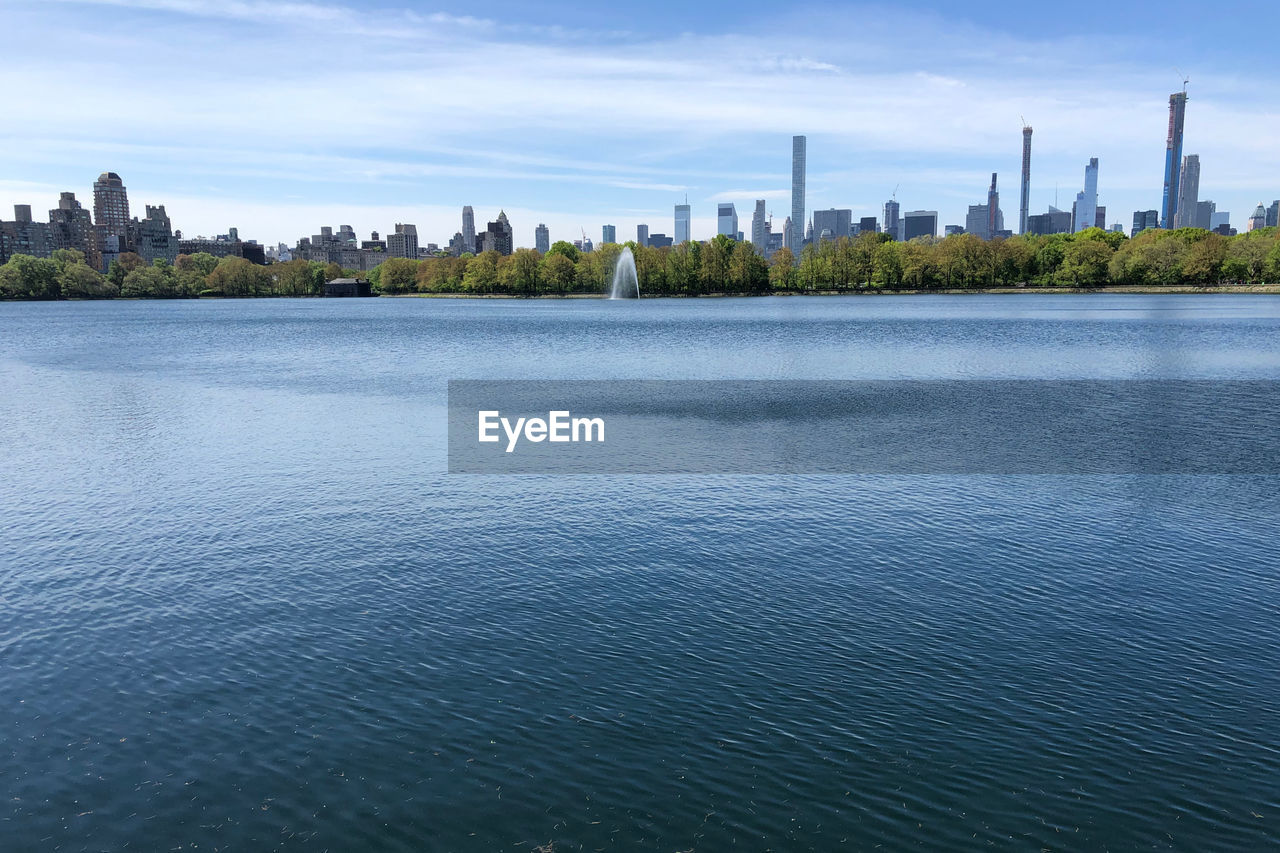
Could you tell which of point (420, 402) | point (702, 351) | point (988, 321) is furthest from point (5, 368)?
point (988, 321)

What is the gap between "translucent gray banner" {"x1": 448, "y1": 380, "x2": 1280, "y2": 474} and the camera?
121ft

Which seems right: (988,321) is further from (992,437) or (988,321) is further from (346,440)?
(346,440)

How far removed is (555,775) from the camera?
1472 centimetres

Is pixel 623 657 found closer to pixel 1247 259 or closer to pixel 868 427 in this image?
pixel 868 427

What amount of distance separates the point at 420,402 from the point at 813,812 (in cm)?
4568
